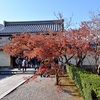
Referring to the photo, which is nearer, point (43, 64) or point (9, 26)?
point (43, 64)

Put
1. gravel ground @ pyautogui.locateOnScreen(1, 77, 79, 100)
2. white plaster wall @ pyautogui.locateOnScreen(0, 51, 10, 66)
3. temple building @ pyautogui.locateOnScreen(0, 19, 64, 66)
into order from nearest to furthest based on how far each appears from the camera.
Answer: gravel ground @ pyautogui.locateOnScreen(1, 77, 79, 100), white plaster wall @ pyautogui.locateOnScreen(0, 51, 10, 66), temple building @ pyautogui.locateOnScreen(0, 19, 64, 66)

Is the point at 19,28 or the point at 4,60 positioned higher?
the point at 19,28

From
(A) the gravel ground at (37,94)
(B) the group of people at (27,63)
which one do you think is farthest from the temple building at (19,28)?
(A) the gravel ground at (37,94)

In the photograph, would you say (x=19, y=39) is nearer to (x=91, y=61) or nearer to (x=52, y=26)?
(x=91, y=61)

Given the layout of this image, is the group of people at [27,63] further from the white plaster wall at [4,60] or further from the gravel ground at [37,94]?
the gravel ground at [37,94]

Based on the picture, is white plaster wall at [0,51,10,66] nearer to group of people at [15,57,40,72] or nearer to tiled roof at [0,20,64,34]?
group of people at [15,57,40,72]

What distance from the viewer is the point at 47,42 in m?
12.3

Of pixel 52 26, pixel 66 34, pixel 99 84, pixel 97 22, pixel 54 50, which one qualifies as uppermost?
pixel 52 26

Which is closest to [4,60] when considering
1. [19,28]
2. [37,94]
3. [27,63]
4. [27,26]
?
[27,63]

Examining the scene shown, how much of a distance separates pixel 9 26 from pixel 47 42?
19969mm

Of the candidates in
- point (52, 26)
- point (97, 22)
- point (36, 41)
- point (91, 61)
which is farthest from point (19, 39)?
point (52, 26)

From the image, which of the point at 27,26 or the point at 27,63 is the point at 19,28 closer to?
the point at 27,26

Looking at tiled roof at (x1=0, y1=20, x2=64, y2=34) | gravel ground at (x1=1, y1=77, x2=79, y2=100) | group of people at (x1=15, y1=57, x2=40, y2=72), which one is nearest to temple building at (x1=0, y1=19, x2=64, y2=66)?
tiled roof at (x1=0, y1=20, x2=64, y2=34)

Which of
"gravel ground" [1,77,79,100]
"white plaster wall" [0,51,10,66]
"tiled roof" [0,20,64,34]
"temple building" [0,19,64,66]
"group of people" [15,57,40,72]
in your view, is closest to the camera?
"gravel ground" [1,77,79,100]
